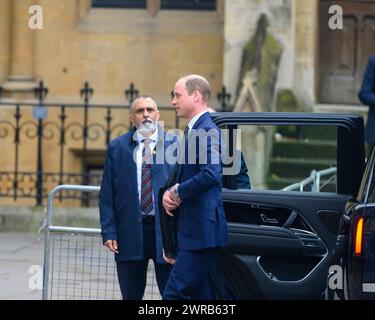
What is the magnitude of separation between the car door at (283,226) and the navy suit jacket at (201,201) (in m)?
0.76

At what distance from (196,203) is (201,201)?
0.03 meters

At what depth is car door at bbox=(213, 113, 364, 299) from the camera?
31.6 feet

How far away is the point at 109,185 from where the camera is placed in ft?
32.5

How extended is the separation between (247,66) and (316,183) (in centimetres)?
506

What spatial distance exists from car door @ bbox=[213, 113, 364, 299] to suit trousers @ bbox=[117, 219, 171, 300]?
0.42 m

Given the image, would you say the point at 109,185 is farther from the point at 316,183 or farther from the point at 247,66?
the point at 247,66

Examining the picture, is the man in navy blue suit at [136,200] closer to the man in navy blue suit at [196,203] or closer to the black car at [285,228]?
the black car at [285,228]

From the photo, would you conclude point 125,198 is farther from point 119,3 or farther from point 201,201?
point 119,3

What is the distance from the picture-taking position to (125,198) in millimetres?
9852

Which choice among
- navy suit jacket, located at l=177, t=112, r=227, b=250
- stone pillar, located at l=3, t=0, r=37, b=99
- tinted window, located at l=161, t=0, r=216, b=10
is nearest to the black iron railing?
stone pillar, located at l=3, t=0, r=37, b=99

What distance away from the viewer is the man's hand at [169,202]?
8.83 meters

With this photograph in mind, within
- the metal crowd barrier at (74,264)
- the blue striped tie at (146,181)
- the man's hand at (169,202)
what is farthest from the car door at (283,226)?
the metal crowd barrier at (74,264)

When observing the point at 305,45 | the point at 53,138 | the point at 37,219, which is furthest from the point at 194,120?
the point at 53,138
